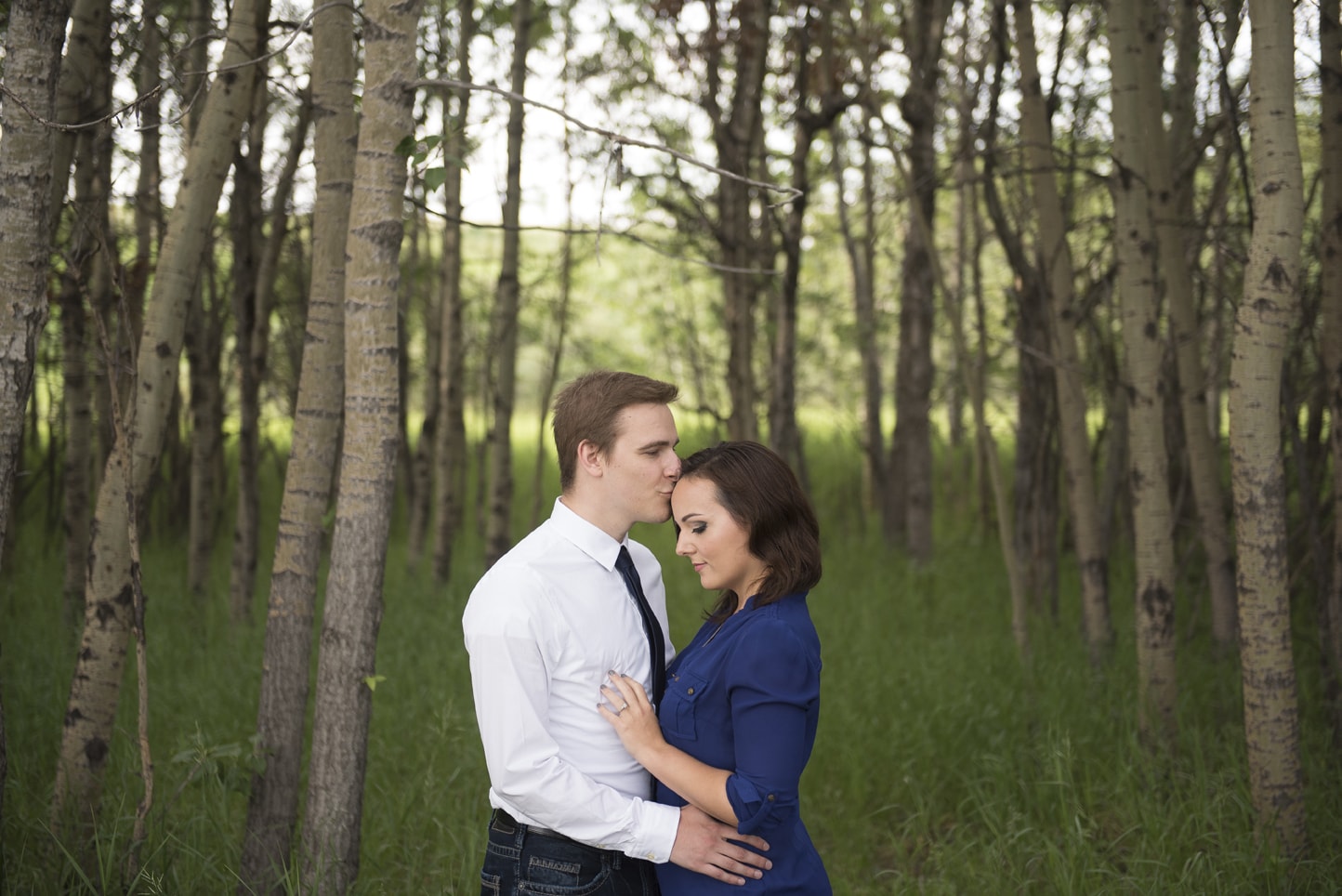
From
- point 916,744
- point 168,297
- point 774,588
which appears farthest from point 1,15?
point 916,744

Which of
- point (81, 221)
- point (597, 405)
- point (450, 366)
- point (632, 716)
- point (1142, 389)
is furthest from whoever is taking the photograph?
point (450, 366)

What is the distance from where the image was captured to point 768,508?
2.04m

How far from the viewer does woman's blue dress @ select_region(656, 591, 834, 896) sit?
186 cm

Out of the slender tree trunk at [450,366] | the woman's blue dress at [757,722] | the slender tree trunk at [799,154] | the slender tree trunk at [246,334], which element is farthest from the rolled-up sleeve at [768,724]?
the slender tree trunk at [450,366]

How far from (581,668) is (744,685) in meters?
0.34

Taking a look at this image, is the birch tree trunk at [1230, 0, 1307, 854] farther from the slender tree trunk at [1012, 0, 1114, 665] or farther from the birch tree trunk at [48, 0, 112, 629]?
the birch tree trunk at [48, 0, 112, 629]

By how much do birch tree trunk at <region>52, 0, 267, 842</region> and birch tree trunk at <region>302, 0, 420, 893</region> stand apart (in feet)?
2.78

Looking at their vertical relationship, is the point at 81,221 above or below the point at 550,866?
above

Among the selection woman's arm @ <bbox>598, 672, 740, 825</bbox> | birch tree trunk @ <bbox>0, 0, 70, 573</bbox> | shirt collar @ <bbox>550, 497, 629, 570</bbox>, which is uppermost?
birch tree trunk @ <bbox>0, 0, 70, 573</bbox>

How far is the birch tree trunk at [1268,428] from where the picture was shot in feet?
10.5

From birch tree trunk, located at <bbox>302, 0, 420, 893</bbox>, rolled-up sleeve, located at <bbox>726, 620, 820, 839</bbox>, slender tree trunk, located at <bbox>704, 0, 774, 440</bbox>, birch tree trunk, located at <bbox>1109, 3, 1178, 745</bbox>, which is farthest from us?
slender tree trunk, located at <bbox>704, 0, 774, 440</bbox>

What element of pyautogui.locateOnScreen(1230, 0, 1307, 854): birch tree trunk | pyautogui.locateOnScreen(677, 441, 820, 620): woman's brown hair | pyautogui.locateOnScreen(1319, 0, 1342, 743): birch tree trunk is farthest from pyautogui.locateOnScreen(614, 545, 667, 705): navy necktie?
pyautogui.locateOnScreen(1319, 0, 1342, 743): birch tree trunk

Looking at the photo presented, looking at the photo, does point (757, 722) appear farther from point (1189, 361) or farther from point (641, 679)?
point (1189, 361)

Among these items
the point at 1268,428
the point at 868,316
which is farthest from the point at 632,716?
the point at 868,316
